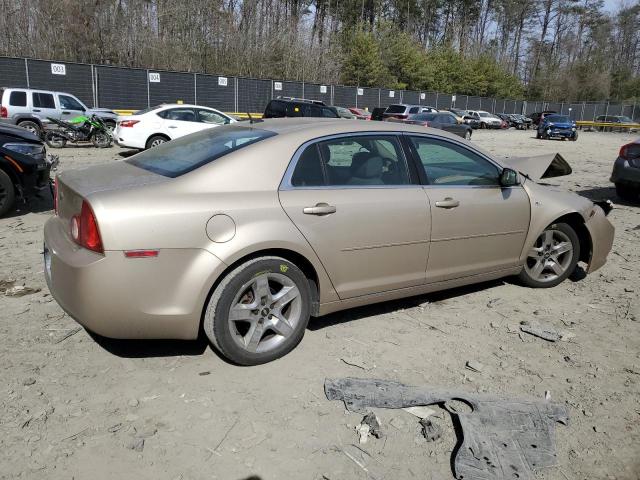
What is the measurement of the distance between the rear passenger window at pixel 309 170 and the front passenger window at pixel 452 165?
89 centimetres

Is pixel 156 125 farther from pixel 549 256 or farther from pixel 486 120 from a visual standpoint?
pixel 486 120

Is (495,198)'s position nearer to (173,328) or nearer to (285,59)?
(173,328)

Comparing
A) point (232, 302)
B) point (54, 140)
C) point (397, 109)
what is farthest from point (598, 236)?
point (397, 109)

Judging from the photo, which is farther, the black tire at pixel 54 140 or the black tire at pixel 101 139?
the black tire at pixel 101 139

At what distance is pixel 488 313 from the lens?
179 inches

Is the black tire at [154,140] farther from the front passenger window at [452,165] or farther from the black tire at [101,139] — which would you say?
the front passenger window at [452,165]

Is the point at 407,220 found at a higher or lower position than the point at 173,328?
higher

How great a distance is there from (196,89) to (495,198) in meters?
25.4

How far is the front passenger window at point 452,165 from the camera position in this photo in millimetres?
4203

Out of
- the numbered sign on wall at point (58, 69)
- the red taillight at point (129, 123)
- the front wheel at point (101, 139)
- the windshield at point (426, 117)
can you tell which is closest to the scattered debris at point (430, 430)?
the red taillight at point (129, 123)

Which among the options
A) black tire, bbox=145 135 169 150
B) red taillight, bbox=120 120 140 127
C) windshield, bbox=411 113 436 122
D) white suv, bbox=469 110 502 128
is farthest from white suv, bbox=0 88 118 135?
white suv, bbox=469 110 502 128

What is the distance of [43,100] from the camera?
674 inches

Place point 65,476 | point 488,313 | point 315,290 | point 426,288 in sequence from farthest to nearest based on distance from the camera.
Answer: point 488,313 → point 426,288 → point 315,290 → point 65,476

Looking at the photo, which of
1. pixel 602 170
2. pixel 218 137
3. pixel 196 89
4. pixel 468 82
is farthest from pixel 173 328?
pixel 468 82
